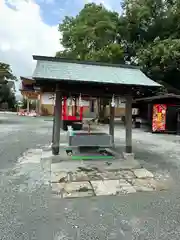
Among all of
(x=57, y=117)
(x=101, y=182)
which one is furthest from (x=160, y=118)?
(x=101, y=182)

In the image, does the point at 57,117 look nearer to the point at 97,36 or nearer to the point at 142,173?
the point at 142,173

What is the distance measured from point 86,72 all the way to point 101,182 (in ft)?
10.9

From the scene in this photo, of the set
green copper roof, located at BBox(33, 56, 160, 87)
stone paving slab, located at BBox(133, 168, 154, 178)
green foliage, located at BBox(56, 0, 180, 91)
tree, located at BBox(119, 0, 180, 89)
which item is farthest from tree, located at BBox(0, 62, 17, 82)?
stone paving slab, located at BBox(133, 168, 154, 178)

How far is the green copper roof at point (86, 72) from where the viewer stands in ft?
20.2

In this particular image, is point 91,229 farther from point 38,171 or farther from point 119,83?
point 119,83

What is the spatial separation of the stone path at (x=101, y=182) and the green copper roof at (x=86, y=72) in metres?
2.36

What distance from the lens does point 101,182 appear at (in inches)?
198

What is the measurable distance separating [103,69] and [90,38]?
1136 centimetres

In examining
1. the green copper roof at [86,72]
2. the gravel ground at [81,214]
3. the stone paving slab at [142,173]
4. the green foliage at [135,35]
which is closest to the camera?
the gravel ground at [81,214]

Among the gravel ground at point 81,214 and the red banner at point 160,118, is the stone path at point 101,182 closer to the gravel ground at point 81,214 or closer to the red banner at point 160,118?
the gravel ground at point 81,214

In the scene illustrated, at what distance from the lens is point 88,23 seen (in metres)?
18.5

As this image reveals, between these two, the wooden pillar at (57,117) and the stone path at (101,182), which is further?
the wooden pillar at (57,117)

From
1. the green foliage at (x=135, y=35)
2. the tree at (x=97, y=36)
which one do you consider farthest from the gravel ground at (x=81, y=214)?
the tree at (x=97, y=36)

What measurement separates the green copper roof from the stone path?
2359mm
